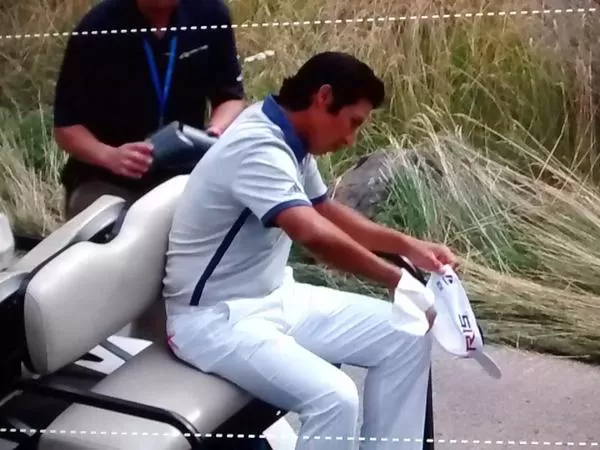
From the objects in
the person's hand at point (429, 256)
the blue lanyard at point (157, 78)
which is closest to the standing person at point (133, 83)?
the blue lanyard at point (157, 78)

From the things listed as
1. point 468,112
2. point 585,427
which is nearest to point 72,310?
point 468,112

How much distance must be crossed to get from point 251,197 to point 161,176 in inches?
21.1

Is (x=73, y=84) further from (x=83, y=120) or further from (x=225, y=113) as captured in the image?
(x=225, y=113)

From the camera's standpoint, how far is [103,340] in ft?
6.66

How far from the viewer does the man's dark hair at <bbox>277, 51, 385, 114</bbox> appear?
197 centimetres

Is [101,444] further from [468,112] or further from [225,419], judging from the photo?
[468,112]

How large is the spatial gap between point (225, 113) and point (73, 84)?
0.32 metres

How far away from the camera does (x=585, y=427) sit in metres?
2.48

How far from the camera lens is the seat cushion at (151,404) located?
184 centimetres

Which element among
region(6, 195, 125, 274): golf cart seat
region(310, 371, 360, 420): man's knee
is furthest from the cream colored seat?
region(310, 371, 360, 420): man's knee

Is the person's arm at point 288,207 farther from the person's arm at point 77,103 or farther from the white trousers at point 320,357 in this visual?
the person's arm at point 77,103

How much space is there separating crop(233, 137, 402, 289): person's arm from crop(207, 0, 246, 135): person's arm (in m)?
0.52

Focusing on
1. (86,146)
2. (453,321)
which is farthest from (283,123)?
(86,146)

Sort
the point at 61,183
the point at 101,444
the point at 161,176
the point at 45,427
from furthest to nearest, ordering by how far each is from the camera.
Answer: the point at 61,183, the point at 161,176, the point at 45,427, the point at 101,444
